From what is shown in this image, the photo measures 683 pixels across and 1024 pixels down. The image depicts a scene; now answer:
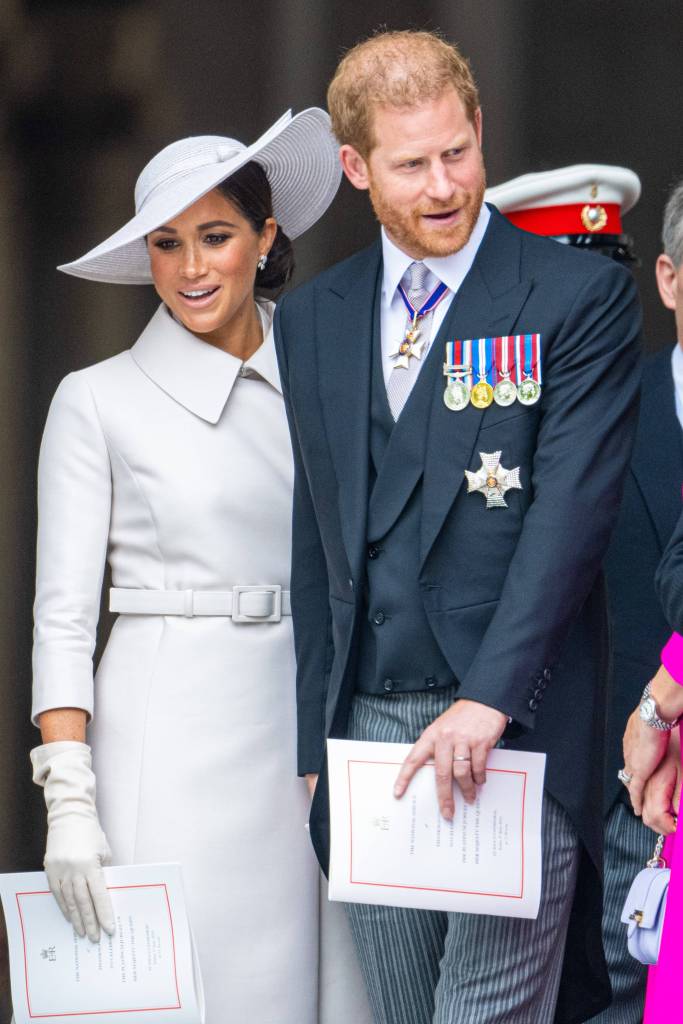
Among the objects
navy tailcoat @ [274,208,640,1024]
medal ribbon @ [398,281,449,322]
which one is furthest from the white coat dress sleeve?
medal ribbon @ [398,281,449,322]

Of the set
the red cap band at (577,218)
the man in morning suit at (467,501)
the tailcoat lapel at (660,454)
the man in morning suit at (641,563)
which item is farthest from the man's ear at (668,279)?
the man in morning suit at (467,501)

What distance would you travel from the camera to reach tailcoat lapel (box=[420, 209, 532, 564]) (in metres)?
2.71

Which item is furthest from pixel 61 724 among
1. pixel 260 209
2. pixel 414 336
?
pixel 260 209

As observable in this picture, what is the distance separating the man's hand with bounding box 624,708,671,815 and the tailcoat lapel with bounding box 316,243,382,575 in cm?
53

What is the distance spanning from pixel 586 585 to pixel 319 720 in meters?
0.58

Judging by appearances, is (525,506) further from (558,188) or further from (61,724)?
(558,188)

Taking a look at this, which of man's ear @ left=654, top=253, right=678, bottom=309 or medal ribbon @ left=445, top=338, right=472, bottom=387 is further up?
man's ear @ left=654, top=253, right=678, bottom=309

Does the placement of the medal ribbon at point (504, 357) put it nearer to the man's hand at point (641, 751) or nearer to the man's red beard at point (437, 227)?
the man's red beard at point (437, 227)

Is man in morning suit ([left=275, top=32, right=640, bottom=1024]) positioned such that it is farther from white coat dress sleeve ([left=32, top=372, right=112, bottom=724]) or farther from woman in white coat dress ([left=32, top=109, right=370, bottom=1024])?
white coat dress sleeve ([left=32, top=372, right=112, bottom=724])

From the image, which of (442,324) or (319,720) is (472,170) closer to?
(442,324)

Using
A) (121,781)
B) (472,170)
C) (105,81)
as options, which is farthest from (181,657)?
(105,81)

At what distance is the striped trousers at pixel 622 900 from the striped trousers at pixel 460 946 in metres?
0.68

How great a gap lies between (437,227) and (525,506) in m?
0.45

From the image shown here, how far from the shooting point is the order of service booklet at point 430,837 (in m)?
2.63
